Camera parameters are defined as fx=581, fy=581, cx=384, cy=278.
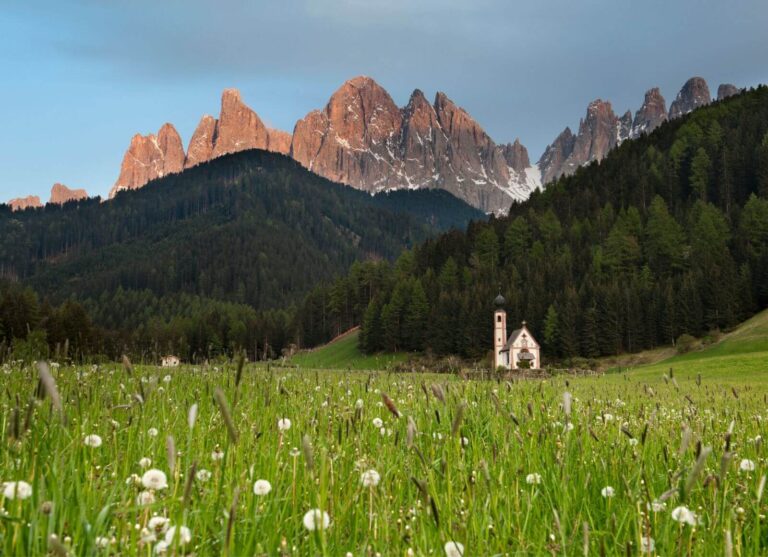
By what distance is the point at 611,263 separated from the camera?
109 m

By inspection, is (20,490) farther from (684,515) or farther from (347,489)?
(684,515)

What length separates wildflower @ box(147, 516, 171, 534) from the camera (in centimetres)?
210

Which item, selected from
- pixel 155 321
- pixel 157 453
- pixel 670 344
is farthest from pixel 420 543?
pixel 155 321

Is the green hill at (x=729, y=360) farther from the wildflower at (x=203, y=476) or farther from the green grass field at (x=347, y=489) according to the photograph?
the wildflower at (x=203, y=476)

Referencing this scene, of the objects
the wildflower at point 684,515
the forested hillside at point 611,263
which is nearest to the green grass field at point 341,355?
the forested hillside at point 611,263

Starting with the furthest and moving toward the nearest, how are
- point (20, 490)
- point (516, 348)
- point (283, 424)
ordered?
point (516, 348) < point (283, 424) < point (20, 490)

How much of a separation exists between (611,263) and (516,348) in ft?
110

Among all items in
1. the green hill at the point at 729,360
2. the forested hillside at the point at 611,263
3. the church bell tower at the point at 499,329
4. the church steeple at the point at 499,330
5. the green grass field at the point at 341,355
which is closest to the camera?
the green hill at the point at 729,360

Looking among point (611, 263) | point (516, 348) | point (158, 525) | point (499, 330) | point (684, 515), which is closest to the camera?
point (158, 525)

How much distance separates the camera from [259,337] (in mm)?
132500

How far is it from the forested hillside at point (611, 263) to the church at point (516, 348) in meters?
4.55

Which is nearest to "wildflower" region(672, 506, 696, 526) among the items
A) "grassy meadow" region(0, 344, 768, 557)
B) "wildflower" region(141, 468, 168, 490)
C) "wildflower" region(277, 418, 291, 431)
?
"grassy meadow" region(0, 344, 768, 557)

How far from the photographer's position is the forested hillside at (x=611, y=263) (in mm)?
88688

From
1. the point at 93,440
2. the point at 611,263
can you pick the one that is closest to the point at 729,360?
the point at 93,440
